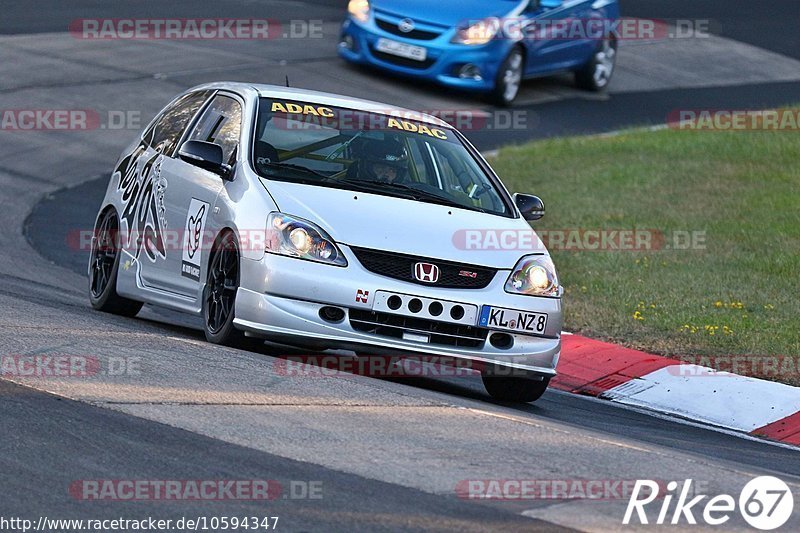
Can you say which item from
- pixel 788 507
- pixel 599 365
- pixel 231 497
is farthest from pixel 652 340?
pixel 231 497

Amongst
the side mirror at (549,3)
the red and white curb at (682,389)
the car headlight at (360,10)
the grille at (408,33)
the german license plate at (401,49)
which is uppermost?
the side mirror at (549,3)

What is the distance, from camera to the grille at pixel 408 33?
2092 centimetres

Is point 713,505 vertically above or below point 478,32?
below

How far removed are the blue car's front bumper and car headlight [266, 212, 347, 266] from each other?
12.8 meters

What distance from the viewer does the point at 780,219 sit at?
15438 mm

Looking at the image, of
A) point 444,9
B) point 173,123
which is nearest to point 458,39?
point 444,9

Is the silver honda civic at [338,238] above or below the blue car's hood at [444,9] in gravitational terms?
below

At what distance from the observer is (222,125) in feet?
32.0

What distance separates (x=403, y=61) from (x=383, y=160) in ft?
39.3

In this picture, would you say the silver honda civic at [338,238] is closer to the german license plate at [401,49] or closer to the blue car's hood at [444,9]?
the german license plate at [401,49]

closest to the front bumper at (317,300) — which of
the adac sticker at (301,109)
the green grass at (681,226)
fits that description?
the adac sticker at (301,109)

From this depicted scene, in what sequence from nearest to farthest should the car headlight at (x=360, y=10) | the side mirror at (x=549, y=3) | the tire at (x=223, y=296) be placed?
the tire at (x=223, y=296), the car headlight at (x=360, y=10), the side mirror at (x=549, y=3)

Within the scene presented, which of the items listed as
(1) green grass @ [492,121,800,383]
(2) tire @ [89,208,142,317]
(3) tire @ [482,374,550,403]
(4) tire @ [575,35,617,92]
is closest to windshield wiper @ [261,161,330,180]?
(3) tire @ [482,374,550,403]

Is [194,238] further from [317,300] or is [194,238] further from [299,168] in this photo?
[317,300]
